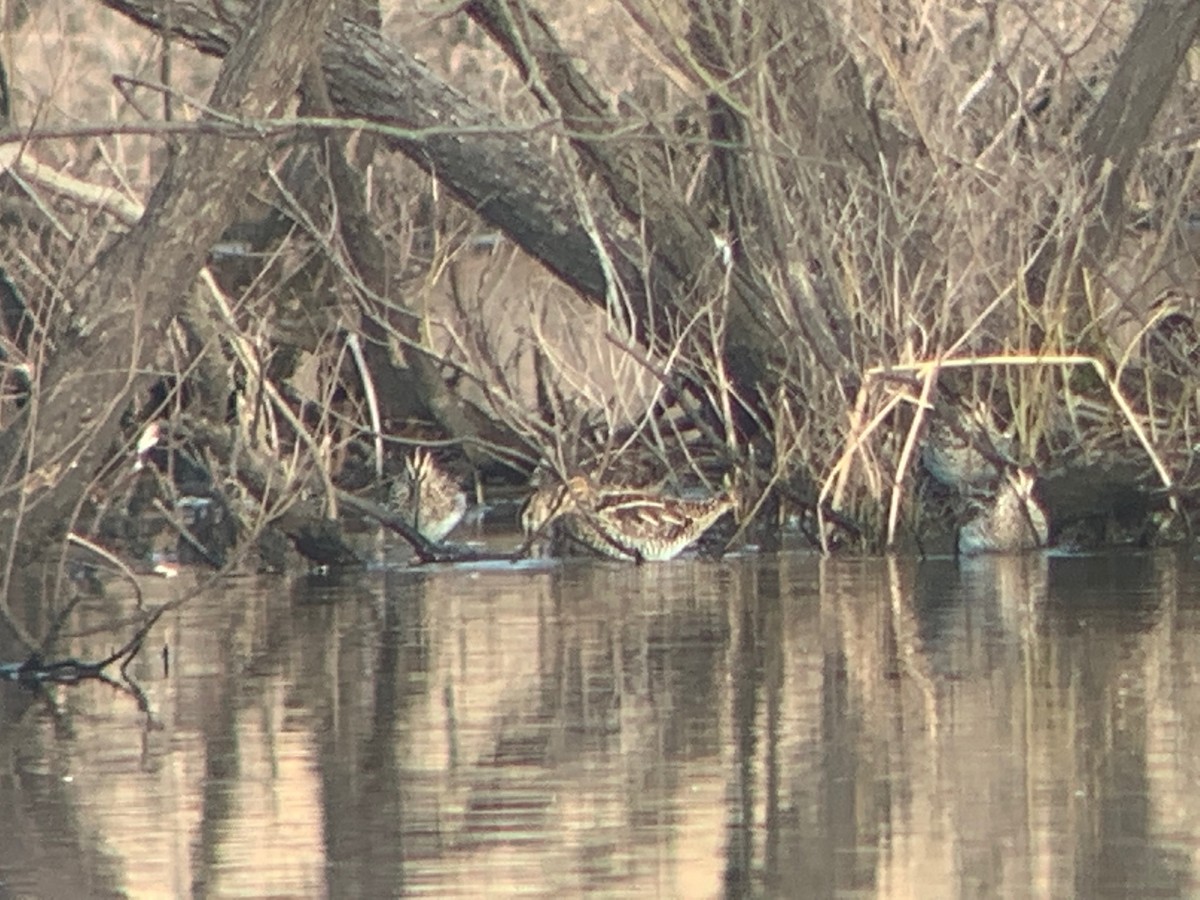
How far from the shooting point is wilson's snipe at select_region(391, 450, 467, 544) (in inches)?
563

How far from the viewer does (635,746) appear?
325 inches

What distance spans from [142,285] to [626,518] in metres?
3.28

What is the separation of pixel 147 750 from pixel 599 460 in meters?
5.47

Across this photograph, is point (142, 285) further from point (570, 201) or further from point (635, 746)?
point (570, 201)

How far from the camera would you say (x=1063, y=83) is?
1523 cm

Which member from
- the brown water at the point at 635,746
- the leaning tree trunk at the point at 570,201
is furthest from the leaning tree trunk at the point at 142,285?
the leaning tree trunk at the point at 570,201

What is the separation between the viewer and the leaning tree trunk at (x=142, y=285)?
1066 centimetres

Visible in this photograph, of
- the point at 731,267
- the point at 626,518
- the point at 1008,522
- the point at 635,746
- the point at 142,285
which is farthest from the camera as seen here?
the point at 731,267

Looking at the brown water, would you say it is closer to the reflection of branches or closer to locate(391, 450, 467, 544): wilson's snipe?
the reflection of branches

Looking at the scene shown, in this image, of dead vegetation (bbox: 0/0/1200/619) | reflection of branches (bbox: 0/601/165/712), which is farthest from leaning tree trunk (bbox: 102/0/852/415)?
reflection of branches (bbox: 0/601/165/712)

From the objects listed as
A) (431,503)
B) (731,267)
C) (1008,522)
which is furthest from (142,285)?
(1008,522)

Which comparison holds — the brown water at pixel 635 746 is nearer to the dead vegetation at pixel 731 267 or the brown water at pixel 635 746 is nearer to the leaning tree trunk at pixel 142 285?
the leaning tree trunk at pixel 142 285

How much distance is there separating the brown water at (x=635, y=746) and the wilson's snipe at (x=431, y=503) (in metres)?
1.83

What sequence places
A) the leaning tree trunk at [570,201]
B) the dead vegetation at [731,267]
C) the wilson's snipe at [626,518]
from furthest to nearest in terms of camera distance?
the leaning tree trunk at [570,201] < the dead vegetation at [731,267] < the wilson's snipe at [626,518]
